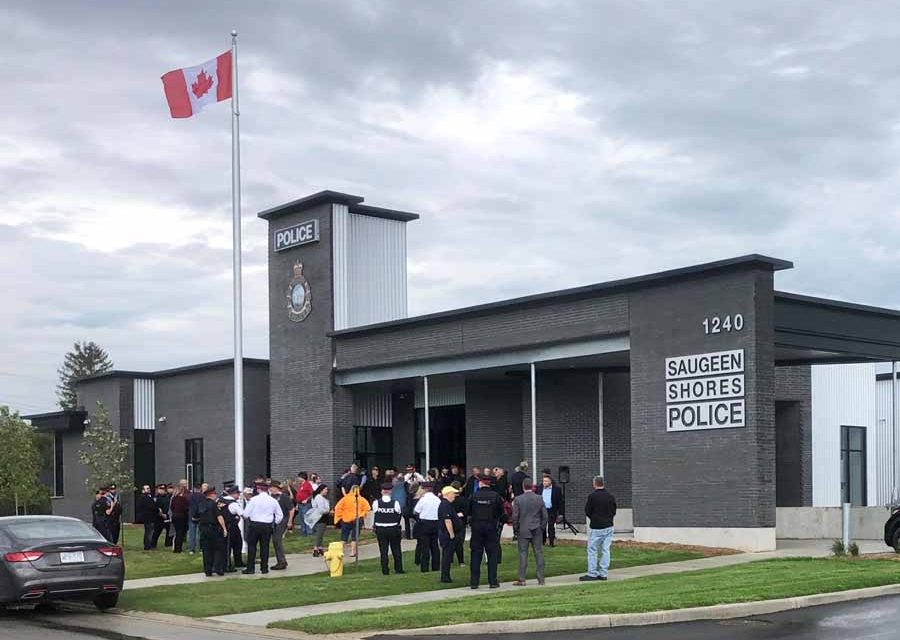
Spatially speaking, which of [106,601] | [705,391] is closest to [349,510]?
[106,601]

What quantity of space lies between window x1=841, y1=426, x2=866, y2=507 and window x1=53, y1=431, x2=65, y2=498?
30643 millimetres

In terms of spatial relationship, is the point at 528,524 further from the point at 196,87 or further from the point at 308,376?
the point at 308,376

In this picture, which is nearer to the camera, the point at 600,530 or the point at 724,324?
the point at 600,530

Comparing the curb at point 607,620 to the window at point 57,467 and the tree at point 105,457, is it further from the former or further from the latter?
the window at point 57,467

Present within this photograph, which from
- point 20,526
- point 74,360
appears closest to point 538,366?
point 20,526

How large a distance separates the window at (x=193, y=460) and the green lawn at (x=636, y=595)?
26615 millimetres

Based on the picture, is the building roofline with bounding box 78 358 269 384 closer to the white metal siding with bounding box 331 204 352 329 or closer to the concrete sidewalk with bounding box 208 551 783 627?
the white metal siding with bounding box 331 204 352 329

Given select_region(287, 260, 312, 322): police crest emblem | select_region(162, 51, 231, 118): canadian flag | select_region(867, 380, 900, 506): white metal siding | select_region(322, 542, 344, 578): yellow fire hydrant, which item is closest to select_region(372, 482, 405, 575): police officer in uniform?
select_region(322, 542, 344, 578): yellow fire hydrant

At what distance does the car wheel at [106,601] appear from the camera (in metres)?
18.2

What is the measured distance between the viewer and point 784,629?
45.5 ft

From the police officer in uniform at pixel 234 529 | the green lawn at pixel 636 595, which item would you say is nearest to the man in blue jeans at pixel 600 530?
the green lawn at pixel 636 595

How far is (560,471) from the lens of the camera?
32.8 meters

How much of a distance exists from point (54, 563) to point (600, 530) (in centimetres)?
853

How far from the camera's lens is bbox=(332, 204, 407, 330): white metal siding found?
3675cm
